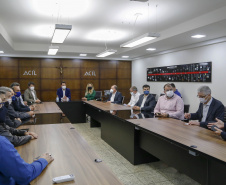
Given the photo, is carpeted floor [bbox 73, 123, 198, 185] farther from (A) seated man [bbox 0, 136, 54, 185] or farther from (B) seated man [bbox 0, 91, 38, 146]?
(A) seated man [bbox 0, 136, 54, 185]

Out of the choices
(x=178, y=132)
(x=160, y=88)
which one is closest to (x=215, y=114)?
(x=178, y=132)

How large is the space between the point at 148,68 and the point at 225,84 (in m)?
3.96

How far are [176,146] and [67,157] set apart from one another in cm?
134

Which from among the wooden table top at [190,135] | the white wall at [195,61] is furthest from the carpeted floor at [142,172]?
the white wall at [195,61]

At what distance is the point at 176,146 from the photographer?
8.45 ft

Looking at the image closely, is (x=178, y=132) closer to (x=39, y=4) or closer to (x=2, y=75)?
(x=39, y=4)

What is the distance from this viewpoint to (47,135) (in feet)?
8.67

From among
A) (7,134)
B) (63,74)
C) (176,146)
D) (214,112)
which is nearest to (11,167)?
(7,134)

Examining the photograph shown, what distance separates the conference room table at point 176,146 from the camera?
203cm

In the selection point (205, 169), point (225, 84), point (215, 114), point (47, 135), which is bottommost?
point (205, 169)

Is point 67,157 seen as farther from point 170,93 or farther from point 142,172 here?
point 170,93

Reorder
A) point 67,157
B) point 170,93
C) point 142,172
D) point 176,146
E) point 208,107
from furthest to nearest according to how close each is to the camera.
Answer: point 170,93
point 142,172
point 208,107
point 176,146
point 67,157

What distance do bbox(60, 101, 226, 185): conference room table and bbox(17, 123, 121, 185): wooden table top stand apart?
97 cm

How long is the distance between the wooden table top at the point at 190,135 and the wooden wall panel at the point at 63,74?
692cm
